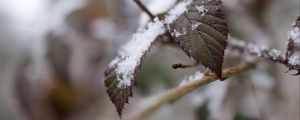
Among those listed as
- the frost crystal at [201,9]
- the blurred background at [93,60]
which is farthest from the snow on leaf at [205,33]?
the blurred background at [93,60]

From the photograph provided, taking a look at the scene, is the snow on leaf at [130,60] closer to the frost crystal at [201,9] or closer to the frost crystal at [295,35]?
the frost crystal at [201,9]

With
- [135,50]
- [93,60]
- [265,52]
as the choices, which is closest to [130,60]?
[135,50]

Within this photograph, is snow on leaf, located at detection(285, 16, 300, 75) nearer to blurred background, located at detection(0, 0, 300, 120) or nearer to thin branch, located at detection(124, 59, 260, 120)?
thin branch, located at detection(124, 59, 260, 120)

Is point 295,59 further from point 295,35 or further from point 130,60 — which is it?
point 130,60

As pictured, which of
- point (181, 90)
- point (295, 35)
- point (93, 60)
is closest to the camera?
point (295, 35)

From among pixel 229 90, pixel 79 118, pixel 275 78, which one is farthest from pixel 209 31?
pixel 79 118

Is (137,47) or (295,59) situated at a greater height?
(137,47)

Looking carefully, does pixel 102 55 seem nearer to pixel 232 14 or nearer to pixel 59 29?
pixel 59 29

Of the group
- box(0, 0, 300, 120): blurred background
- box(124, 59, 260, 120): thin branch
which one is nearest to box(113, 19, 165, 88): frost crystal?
box(124, 59, 260, 120): thin branch
